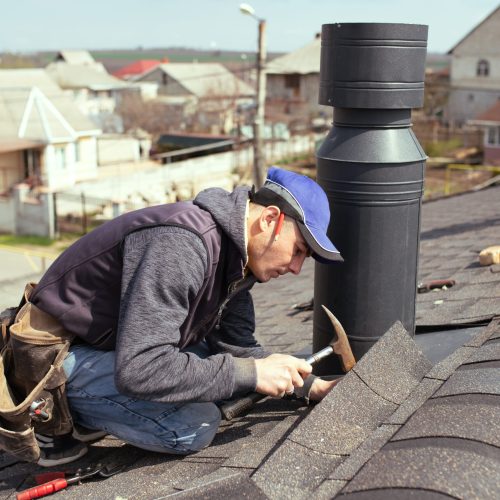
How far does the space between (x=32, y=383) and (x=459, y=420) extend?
5.34 feet

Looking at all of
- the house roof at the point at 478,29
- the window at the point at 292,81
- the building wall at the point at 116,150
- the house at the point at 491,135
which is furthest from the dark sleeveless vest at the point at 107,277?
the window at the point at 292,81

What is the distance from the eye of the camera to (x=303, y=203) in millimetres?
2672

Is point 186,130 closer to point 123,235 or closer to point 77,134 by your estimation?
point 77,134

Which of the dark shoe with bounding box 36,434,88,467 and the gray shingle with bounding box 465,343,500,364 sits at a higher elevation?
the gray shingle with bounding box 465,343,500,364

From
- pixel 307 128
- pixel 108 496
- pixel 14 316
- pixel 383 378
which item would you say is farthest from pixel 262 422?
pixel 307 128

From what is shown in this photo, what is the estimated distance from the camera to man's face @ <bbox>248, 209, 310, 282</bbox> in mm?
2682

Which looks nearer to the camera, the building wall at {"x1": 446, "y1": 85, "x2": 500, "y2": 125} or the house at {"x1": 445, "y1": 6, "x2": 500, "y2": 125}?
the house at {"x1": 445, "y1": 6, "x2": 500, "y2": 125}

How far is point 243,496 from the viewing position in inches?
79.7

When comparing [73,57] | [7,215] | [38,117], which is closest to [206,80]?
[73,57]

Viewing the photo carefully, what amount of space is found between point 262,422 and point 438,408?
954 mm

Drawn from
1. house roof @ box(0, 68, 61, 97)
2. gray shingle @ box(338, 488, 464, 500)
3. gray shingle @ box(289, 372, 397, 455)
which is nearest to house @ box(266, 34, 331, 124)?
house roof @ box(0, 68, 61, 97)

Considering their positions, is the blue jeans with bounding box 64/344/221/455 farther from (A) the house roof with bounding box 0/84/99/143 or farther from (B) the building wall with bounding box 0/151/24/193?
(B) the building wall with bounding box 0/151/24/193

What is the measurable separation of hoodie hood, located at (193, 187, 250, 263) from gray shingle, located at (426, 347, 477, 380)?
810 millimetres

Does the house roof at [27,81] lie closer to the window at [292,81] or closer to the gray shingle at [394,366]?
the window at [292,81]
